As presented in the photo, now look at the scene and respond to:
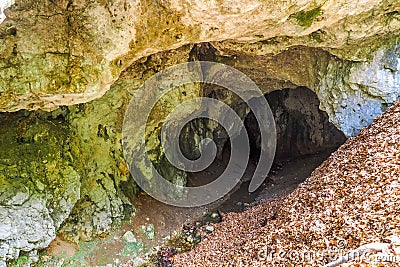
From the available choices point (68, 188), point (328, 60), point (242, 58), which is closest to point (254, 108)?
point (242, 58)

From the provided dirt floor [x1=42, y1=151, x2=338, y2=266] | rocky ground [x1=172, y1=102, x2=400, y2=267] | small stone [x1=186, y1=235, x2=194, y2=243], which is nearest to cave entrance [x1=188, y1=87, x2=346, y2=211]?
dirt floor [x1=42, y1=151, x2=338, y2=266]

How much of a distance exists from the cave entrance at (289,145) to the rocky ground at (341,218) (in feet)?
15.8

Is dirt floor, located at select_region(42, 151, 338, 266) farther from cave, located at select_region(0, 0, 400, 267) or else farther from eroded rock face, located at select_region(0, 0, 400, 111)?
eroded rock face, located at select_region(0, 0, 400, 111)

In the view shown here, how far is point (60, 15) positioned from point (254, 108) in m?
10.2

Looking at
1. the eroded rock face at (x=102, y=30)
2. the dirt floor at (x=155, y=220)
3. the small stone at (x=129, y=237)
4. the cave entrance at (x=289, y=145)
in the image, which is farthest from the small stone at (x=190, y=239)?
the eroded rock face at (x=102, y=30)

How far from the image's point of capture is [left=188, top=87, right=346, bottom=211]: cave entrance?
12367 mm

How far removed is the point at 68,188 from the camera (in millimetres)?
8117

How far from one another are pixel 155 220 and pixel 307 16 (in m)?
7.02

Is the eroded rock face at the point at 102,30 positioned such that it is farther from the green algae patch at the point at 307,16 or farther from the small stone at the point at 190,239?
the small stone at the point at 190,239

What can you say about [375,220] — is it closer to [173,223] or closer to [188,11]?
[188,11]

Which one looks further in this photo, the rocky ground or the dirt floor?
the dirt floor

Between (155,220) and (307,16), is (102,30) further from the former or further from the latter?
(155,220)

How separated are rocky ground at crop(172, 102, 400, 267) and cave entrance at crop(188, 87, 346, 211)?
4805 millimetres

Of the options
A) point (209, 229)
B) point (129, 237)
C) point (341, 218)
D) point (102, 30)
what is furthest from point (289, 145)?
point (102, 30)
